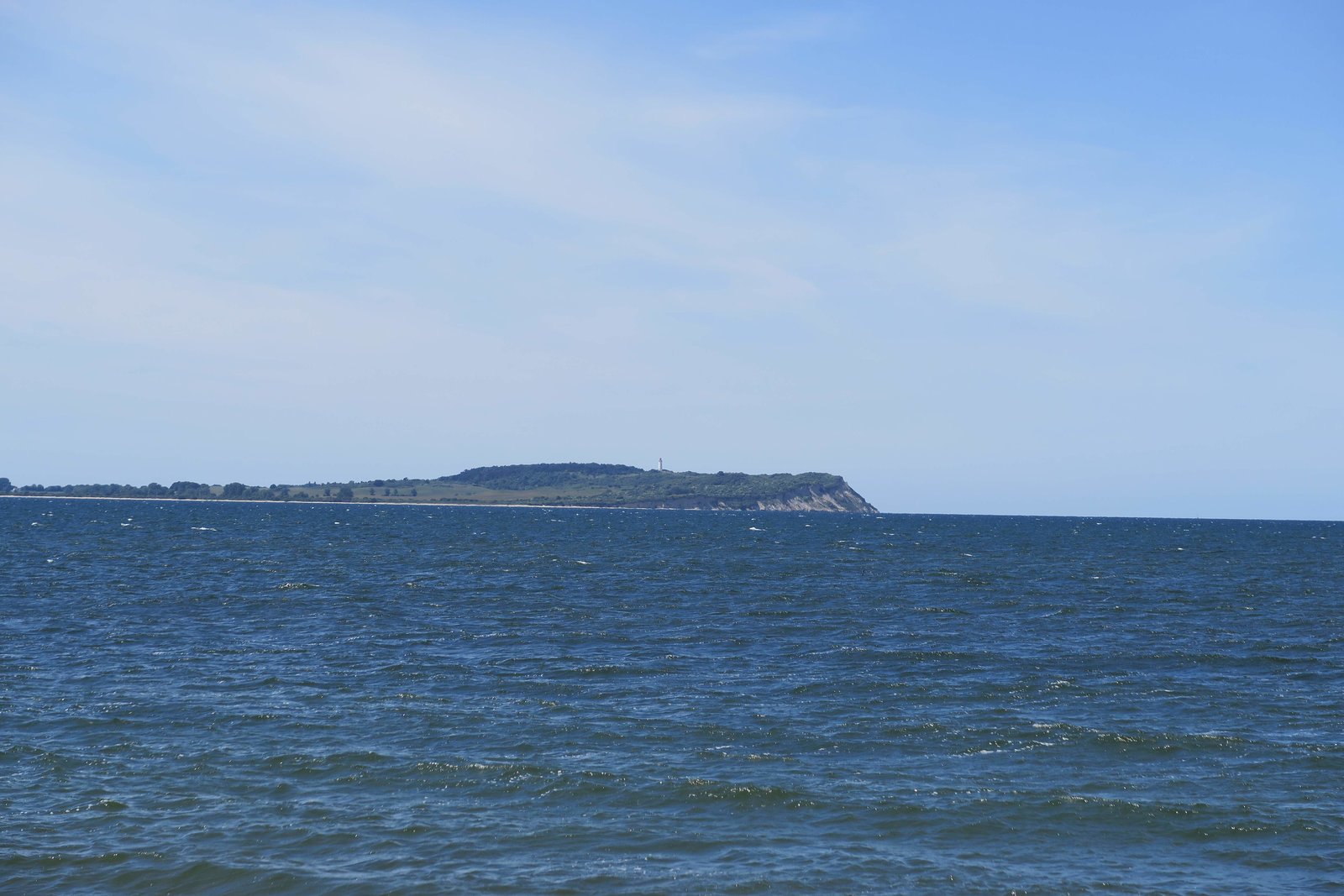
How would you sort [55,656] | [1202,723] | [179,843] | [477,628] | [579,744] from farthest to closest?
[477,628]
[55,656]
[1202,723]
[579,744]
[179,843]

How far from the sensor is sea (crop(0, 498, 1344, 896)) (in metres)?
17.5

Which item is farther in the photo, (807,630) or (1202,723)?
(807,630)

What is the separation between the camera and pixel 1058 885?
55.0ft

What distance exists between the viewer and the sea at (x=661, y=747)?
17500mm

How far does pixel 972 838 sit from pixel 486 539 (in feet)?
370

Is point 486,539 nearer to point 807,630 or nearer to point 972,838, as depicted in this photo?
point 807,630

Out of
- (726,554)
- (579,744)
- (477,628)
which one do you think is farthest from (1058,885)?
(726,554)

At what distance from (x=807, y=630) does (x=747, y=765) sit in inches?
867

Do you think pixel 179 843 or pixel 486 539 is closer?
pixel 179 843

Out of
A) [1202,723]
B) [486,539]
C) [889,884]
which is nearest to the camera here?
[889,884]

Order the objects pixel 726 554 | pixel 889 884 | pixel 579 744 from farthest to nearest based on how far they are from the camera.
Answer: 1. pixel 726 554
2. pixel 579 744
3. pixel 889 884

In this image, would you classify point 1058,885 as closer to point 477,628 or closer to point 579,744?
point 579,744

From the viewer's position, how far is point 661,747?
2466 cm

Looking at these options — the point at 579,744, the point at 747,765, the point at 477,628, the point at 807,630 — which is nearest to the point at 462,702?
the point at 579,744
